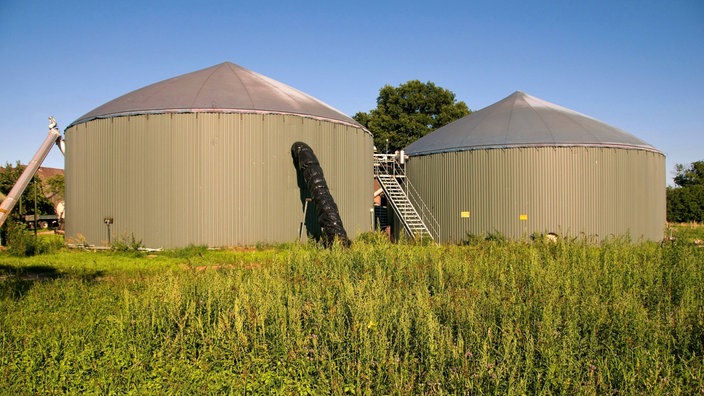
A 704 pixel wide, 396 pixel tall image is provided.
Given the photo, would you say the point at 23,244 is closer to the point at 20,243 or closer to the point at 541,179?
the point at 20,243

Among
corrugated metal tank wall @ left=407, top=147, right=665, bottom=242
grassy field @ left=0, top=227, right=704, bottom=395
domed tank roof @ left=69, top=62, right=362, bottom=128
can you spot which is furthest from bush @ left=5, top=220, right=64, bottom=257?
corrugated metal tank wall @ left=407, top=147, right=665, bottom=242

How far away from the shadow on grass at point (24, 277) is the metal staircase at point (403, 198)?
1385 cm

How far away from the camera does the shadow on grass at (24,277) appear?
10266mm

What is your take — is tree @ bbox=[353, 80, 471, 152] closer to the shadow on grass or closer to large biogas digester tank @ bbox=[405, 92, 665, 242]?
large biogas digester tank @ bbox=[405, 92, 665, 242]

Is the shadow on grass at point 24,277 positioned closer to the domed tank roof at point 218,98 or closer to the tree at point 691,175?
the domed tank roof at point 218,98

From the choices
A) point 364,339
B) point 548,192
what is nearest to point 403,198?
point 548,192

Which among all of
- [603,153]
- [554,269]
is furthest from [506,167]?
[554,269]

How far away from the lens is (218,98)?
1950 centimetres

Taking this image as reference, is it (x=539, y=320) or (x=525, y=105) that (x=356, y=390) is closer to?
(x=539, y=320)

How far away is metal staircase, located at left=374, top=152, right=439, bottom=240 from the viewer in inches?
952

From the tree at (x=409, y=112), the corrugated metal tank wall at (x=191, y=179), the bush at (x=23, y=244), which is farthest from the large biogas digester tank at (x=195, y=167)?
the tree at (x=409, y=112)

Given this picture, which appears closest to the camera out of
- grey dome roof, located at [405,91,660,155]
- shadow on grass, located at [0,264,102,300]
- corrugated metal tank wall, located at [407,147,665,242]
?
shadow on grass, located at [0,264,102,300]

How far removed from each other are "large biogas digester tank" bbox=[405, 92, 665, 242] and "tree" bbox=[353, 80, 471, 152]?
23547 millimetres

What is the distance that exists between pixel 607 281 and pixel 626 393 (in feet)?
15.9
